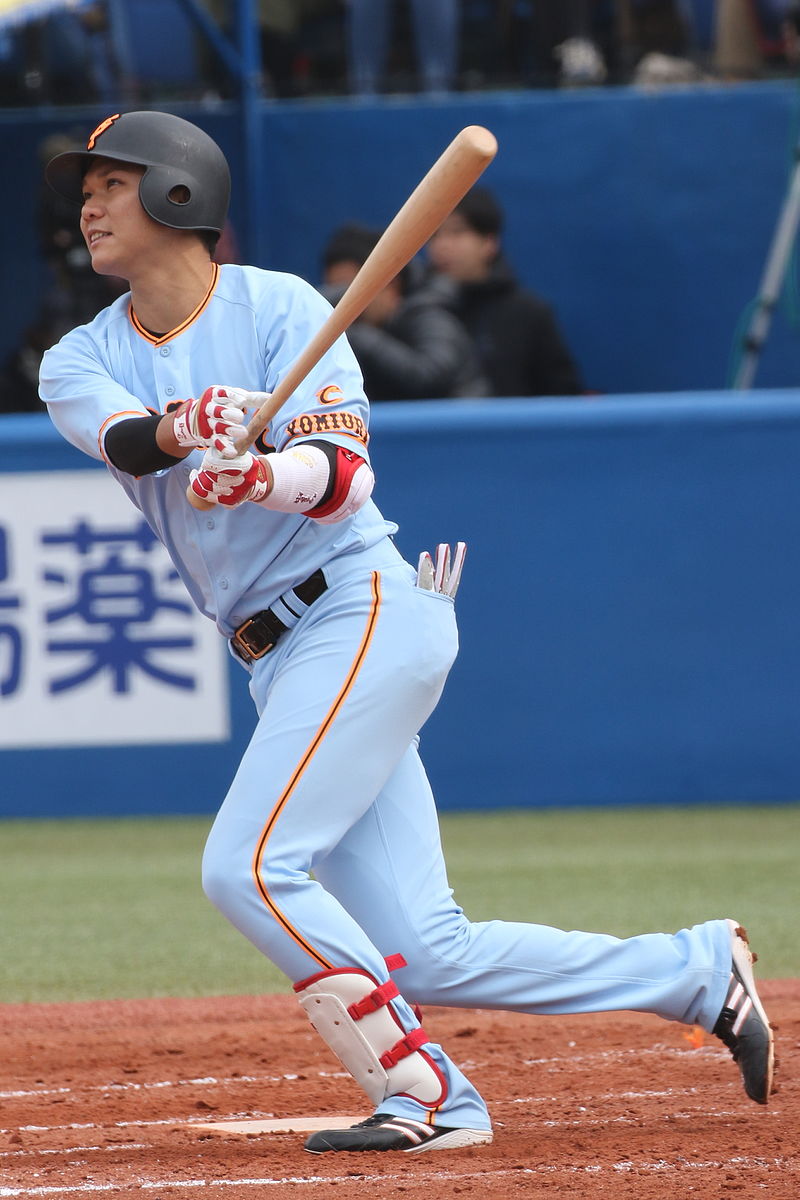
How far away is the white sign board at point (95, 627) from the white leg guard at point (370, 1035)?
388cm

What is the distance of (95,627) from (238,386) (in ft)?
12.5

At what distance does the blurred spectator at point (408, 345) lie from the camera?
7.41 m

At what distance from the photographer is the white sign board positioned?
6820 millimetres

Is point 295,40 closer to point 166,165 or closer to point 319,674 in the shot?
point 166,165

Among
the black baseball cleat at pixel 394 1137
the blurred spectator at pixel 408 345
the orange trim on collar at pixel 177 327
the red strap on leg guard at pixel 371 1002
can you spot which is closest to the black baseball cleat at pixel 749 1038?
the black baseball cleat at pixel 394 1137

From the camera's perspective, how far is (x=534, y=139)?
9172mm

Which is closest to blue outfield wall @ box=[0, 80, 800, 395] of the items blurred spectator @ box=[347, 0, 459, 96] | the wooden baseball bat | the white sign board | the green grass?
blurred spectator @ box=[347, 0, 459, 96]

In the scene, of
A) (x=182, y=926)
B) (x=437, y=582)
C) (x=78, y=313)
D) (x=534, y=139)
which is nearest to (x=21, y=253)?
(x=78, y=313)

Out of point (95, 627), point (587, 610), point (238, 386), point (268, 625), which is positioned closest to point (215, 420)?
point (238, 386)

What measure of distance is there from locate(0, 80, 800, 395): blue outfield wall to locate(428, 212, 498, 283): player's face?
1.67 meters

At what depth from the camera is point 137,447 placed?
9.72ft

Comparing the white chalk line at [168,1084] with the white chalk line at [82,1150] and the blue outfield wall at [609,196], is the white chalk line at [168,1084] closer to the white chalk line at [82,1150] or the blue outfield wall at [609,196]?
the white chalk line at [82,1150]

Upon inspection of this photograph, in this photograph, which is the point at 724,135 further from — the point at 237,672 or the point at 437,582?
the point at 437,582

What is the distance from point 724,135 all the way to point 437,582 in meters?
6.58
